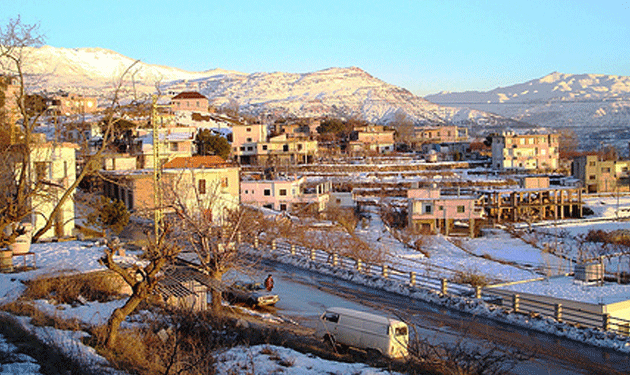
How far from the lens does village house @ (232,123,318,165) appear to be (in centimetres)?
4641

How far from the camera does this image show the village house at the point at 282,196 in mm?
31744

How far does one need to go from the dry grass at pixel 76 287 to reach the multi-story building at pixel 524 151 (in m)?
43.7

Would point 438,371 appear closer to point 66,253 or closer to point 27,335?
point 27,335

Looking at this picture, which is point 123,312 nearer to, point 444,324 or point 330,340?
point 330,340

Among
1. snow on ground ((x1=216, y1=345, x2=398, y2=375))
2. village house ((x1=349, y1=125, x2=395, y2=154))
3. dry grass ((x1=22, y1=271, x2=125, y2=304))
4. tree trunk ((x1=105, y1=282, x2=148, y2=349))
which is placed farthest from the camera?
village house ((x1=349, y1=125, x2=395, y2=154))

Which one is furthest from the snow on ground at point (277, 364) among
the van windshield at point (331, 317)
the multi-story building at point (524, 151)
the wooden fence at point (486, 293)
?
the multi-story building at point (524, 151)

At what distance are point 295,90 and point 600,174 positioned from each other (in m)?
98.8

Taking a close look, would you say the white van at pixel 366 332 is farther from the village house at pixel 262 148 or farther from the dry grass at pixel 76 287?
the village house at pixel 262 148

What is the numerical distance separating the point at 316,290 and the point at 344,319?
4.71m

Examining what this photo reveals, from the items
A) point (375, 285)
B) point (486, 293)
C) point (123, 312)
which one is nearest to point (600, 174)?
point (486, 293)

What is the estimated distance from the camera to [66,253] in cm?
1215

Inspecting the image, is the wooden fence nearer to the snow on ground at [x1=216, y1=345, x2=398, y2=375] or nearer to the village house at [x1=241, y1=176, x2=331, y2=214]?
the snow on ground at [x1=216, y1=345, x2=398, y2=375]

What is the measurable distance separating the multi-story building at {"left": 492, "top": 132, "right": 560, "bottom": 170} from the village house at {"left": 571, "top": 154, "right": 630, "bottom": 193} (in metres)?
5.29

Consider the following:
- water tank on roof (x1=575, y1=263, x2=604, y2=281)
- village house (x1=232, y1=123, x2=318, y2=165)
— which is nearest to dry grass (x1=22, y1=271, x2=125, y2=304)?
water tank on roof (x1=575, y1=263, x2=604, y2=281)
